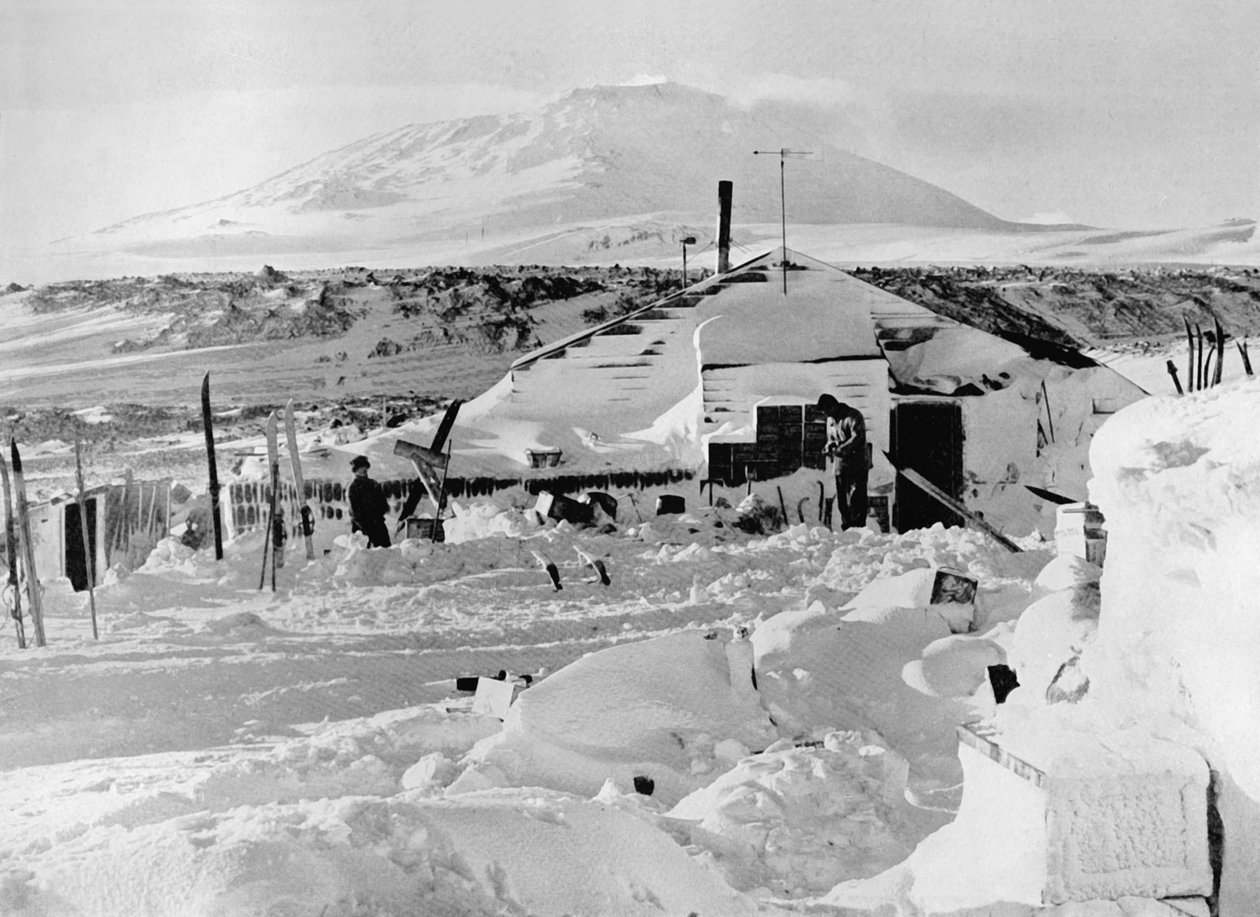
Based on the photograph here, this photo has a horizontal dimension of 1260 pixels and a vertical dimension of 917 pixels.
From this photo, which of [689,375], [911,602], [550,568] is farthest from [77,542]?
[911,602]

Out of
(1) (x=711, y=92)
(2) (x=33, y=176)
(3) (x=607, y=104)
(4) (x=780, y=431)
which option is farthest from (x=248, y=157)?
(4) (x=780, y=431)

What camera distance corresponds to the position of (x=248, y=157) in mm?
3393

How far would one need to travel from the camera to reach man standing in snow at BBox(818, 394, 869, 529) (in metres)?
3.49

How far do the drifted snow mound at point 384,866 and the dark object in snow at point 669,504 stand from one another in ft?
3.42

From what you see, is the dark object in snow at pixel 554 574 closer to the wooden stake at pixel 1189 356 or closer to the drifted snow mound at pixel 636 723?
the drifted snow mound at pixel 636 723

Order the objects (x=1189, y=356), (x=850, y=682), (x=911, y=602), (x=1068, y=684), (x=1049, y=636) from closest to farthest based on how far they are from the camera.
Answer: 1. (x=1068, y=684)
2. (x=1049, y=636)
3. (x=850, y=682)
4. (x=911, y=602)
5. (x=1189, y=356)

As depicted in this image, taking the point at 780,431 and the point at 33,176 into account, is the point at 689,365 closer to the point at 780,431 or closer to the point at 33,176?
the point at 780,431

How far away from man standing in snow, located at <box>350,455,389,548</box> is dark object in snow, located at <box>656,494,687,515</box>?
0.72 meters

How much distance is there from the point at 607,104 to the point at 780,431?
99 centimetres

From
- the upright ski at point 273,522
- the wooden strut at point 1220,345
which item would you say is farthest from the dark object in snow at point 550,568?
the wooden strut at point 1220,345

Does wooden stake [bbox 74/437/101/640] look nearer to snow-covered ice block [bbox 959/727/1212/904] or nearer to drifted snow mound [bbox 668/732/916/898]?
drifted snow mound [bbox 668/732/916/898]

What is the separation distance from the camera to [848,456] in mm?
3514

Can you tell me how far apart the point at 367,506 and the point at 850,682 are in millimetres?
1324

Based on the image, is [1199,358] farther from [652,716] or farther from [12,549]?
[12,549]
